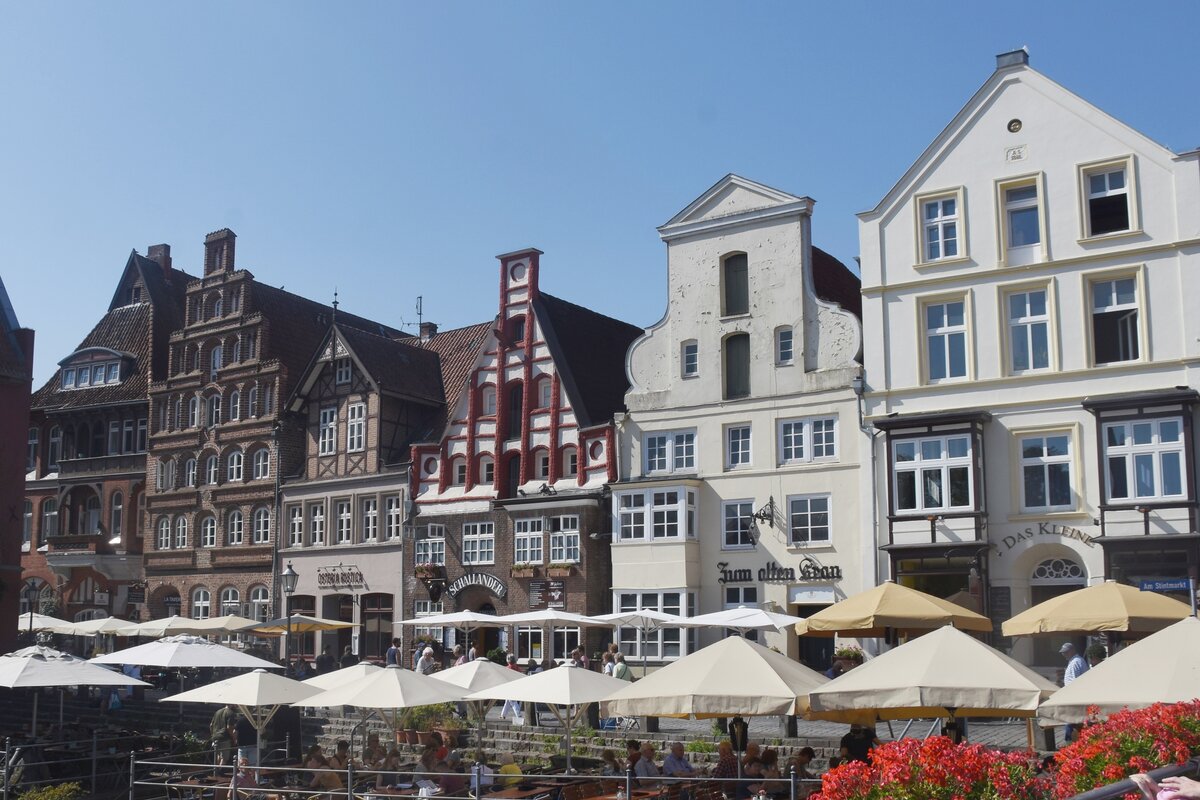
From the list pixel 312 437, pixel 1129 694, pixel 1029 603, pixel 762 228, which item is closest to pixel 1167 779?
pixel 1129 694

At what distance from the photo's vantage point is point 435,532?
1646 inches

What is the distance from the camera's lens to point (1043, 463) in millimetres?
Answer: 30422

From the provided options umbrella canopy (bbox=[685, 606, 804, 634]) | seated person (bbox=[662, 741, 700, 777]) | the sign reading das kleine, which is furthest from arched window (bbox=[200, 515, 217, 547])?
seated person (bbox=[662, 741, 700, 777])

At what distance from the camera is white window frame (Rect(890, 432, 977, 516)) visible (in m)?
30.8

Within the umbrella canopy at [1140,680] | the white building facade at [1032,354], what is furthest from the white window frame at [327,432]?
the umbrella canopy at [1140,680]

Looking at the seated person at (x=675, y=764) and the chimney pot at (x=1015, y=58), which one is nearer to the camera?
the seated person at (x=675, y=764)

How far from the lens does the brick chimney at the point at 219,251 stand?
50.2 metres

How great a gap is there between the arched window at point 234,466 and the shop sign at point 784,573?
836 inches

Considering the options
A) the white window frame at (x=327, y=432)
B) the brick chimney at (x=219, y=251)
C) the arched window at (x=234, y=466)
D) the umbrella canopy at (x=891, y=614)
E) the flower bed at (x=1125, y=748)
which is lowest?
the flower bed at (x=1125, y=748)

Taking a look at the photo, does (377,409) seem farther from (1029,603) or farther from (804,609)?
(1029,603)

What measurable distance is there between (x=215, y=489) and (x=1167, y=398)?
110 feet

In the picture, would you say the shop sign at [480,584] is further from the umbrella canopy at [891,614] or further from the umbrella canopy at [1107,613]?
the umbrella canopy at [1107,613]

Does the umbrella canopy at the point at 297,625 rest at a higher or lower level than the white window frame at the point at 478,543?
lower

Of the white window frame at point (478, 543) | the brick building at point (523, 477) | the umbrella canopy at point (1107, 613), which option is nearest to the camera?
the umbrella canopy at point (1107, 613)
